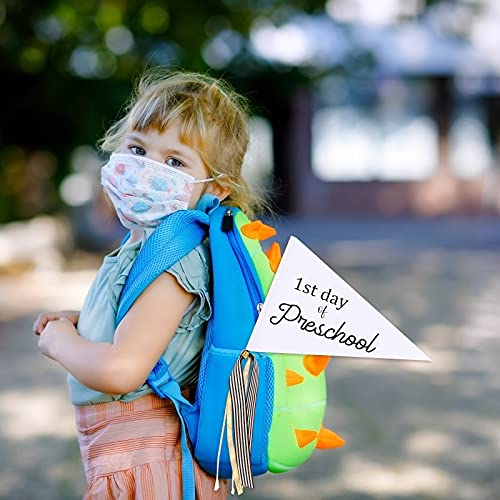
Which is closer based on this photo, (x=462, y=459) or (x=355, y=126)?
(x=462, y=459)

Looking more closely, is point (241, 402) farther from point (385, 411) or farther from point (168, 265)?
point (385, 411)

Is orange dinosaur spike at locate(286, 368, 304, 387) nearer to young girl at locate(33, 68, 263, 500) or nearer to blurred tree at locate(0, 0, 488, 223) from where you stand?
young girl at locate(33, 68, 263, 500)

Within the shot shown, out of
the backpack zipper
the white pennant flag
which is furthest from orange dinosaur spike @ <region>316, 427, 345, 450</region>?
the backpack zipper

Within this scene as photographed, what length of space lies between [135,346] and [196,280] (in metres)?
0.17

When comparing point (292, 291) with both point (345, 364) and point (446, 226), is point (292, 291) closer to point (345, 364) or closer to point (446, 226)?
point (345, 364)

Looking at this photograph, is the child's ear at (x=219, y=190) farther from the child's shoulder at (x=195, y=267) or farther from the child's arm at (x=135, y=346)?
the child's arm at (x=135, y=346)

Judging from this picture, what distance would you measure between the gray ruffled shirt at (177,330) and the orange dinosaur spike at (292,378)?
185 mm

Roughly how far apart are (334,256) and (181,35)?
3986 mm

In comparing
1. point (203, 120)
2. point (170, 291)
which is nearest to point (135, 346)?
point (170, 291)

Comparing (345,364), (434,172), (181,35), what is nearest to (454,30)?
(434,172)

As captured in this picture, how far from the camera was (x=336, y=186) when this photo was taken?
65.9 feet

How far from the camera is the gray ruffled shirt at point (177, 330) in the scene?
1672mm

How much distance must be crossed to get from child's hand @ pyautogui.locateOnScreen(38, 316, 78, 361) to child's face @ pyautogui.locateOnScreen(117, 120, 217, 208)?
362mm

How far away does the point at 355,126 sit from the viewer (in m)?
19.9
